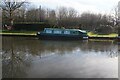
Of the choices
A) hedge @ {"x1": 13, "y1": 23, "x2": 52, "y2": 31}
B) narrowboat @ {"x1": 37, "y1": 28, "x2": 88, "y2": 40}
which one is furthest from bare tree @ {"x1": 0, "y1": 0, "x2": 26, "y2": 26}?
narrowboat @ {"x1": 37, "y1": 28, "x2": 88, "y2": 40}

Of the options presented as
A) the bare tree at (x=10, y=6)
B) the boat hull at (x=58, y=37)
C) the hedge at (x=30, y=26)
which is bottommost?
the boat hull at (x=58, y=37)

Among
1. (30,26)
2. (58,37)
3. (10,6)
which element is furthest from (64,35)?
(10,6)

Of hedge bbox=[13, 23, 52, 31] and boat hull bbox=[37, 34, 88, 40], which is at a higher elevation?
hedge bbox=[13, 23, 52, 31]

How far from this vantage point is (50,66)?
34.3 feet

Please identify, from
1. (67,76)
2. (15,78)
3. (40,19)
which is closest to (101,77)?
(67,76)

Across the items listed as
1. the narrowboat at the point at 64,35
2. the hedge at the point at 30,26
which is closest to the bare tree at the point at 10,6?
the hedge at the point at 30,26

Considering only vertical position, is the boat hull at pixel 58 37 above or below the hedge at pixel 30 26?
below

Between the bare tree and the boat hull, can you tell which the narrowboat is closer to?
the boat hull

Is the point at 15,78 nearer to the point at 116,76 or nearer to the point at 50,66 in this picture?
the point at 50,66

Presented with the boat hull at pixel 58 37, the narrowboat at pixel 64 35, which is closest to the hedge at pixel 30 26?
the narrowboat at pixel 64 35

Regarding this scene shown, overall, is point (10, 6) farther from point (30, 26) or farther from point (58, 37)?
point (58, 37)

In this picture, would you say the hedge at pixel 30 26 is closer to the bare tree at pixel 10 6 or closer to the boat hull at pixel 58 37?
the bare tree at pixel 10 6

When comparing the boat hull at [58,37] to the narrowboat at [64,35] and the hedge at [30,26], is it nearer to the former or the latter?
the narrowboat at [64,35]

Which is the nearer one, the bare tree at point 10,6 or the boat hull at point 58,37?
the boat hull at point 58,37
